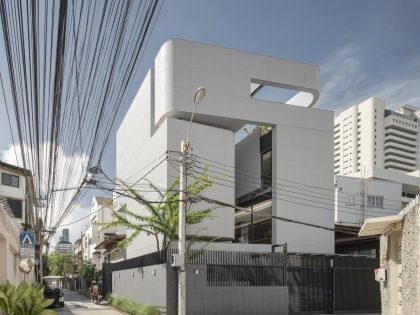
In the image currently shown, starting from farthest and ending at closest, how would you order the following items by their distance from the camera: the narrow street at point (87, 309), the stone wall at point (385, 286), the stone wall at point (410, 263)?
the narrow street at point (87, 309)
the stone wall at point (385, 286)
the stone wall at point (410, 263)

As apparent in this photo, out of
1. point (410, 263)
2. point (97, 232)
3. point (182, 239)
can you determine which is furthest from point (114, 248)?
point (410, 263)

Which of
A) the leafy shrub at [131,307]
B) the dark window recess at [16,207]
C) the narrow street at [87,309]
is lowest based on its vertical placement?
the narrow street at [87,309]

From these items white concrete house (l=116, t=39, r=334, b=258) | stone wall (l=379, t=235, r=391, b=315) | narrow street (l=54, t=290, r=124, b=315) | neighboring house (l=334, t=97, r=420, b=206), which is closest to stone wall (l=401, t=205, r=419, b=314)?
Result: stone wall (l=379, t=235, r=391, b=315)

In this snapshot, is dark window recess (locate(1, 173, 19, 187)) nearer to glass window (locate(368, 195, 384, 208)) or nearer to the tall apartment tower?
glass window (locate(368, 195, 384, 208))

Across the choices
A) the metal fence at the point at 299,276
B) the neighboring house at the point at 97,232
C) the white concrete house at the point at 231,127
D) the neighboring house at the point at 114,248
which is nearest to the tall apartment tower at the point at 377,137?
the neighboring house at the point at 97,232

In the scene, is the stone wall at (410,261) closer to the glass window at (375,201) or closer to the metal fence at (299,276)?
the metal fence at (299,276)

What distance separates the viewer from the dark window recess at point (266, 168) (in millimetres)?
35375

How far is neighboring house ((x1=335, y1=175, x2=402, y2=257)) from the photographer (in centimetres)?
4256

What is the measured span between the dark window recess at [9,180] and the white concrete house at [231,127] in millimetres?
19443

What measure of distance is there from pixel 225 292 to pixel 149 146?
16.8 meters

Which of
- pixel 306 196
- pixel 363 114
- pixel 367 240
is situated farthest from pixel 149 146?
pixel 363 114

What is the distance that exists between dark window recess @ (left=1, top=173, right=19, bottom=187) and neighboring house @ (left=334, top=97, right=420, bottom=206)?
120 meters

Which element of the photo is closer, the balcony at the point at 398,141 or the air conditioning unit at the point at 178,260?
the air conditioning unit at the point at 178,260

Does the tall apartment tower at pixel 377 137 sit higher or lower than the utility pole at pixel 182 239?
higher
